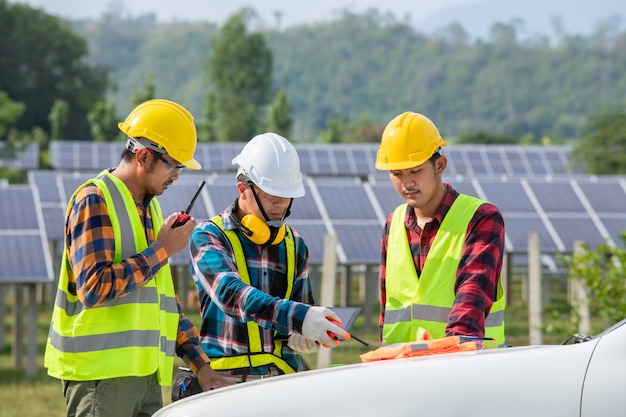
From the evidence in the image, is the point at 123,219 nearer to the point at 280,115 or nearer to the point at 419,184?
the point at 419,184

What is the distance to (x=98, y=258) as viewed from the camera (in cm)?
453

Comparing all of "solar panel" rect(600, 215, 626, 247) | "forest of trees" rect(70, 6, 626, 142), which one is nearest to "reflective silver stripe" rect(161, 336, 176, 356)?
"solar panel" rect(600, 215, 626, 247)

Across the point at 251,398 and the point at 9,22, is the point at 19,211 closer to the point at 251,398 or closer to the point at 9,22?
the point at 251,398

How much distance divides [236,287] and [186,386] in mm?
624

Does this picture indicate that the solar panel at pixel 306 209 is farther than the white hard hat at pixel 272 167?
Yes

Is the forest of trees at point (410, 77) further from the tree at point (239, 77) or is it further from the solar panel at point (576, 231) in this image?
the solar panel at point (576, 231)

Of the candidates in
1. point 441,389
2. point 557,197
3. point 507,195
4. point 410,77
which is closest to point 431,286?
point 441,389

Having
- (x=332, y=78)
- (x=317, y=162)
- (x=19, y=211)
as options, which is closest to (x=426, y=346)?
(x=19, y=211)

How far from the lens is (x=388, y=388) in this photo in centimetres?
340

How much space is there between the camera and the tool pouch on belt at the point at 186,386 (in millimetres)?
4938

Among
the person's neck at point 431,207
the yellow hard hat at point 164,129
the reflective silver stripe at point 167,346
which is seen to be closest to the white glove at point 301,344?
the reflective silver stripe at point 167,346

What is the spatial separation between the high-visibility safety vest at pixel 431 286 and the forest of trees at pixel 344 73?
60.5m

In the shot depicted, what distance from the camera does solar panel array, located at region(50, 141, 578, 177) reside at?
31250mm

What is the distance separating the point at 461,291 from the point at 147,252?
3.99 ft
